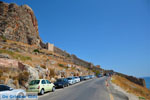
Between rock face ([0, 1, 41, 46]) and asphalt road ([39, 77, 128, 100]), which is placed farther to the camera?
rock face ([0, 1, 41, 46])

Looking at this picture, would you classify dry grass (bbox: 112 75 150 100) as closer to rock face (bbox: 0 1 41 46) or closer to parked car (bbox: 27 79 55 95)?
parked car (bbox: 27 79 55 95)

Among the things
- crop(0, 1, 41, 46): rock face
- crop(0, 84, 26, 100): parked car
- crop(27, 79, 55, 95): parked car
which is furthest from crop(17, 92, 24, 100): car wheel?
crop(0, 1, 41, 46): rock face

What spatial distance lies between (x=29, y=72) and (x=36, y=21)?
63559 millimetres

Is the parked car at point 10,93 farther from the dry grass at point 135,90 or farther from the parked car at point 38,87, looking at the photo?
the dry grass at point 135,90

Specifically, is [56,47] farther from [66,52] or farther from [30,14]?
[30,14]

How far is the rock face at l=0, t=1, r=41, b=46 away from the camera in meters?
51.6

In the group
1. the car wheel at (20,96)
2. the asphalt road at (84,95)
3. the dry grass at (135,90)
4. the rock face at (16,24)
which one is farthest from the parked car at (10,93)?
the rock face at (16,24)

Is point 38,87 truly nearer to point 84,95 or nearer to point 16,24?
point 84,95

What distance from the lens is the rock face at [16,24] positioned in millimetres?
51562

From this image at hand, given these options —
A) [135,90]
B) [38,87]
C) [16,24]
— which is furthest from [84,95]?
[16,24]

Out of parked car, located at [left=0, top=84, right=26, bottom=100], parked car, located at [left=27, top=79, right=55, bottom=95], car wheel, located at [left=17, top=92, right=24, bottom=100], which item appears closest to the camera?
parked car, located at [left=0, top=84, right=26, bottom=100]

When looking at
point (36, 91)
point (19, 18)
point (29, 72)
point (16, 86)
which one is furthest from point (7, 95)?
point (19, 18)

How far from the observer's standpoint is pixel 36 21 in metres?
74.0

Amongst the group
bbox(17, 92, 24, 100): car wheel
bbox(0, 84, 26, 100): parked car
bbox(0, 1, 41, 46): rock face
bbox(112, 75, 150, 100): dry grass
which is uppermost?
bbox(0, 1, 41, 46): rock face
